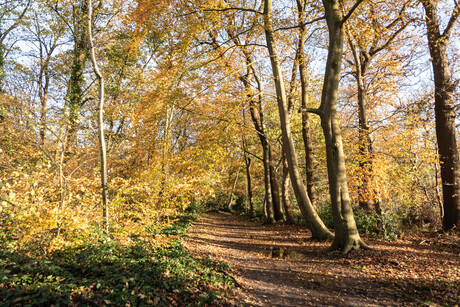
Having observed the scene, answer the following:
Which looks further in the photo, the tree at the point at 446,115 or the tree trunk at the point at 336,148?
the tree at the point at 446,115

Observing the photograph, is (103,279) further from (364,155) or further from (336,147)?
(364,155)

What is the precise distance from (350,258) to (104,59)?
15.8 m

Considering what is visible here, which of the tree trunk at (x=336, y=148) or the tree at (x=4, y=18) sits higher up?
the tree at (x=4, y=18)

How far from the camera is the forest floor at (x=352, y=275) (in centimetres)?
427

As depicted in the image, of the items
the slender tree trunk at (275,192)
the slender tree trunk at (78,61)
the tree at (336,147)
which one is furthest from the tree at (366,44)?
the slender tree trunk at (78,61)

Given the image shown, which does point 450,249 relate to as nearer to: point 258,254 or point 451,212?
point 451,212

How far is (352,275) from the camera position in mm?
5355

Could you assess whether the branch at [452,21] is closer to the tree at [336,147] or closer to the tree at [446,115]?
the tree at [446,115]

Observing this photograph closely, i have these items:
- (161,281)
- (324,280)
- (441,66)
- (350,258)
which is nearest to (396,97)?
(441,66)

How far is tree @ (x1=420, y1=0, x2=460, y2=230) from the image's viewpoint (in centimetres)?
798

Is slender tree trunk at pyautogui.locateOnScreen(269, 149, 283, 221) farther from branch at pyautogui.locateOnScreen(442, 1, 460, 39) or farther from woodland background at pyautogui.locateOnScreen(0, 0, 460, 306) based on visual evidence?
branch at pyautogui.locateOnScreen(442, 1, 460, 39)

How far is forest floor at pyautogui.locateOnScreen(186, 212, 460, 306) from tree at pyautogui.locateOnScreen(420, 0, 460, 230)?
42.8 inches

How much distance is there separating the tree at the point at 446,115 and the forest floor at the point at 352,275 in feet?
3.57

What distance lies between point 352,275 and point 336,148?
324cm
